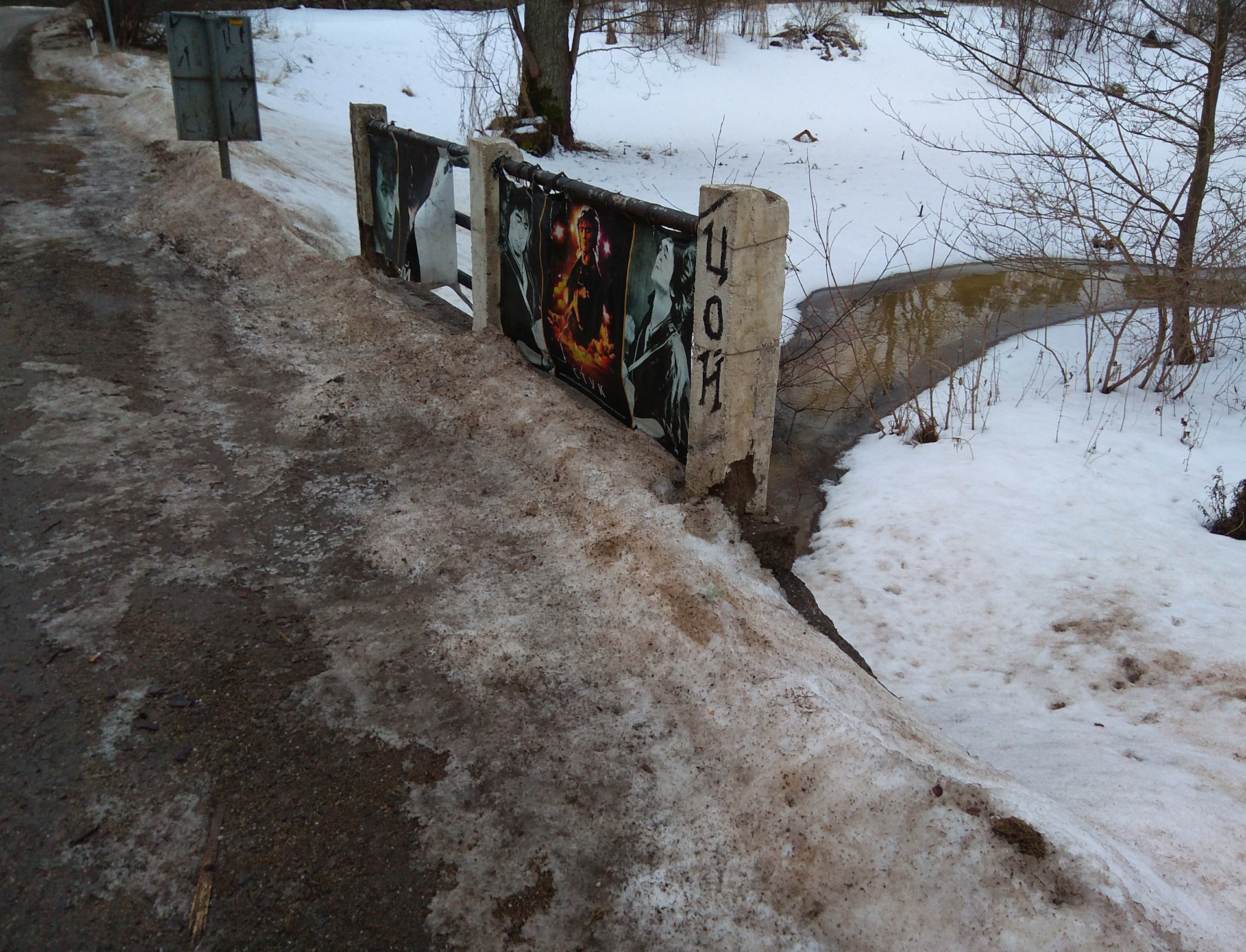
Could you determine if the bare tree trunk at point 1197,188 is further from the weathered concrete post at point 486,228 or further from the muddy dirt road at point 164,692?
the muddy dirt road at point 164,692

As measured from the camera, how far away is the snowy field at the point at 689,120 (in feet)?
43.4

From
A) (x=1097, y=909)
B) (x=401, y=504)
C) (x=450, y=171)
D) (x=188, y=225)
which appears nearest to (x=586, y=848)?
(x=1097, y=909)

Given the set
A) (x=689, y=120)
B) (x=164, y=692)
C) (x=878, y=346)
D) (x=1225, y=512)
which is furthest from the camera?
(x=689, y=120)

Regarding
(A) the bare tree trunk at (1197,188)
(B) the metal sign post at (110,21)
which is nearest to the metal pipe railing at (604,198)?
(A) the bare tree trunk at (1197,188)

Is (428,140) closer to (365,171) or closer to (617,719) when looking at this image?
(365,171)

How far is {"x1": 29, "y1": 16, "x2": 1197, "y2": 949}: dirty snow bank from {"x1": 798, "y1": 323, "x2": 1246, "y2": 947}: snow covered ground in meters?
0.60

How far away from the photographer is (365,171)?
26.6 ft

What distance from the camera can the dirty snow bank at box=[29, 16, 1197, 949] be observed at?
2.60 m

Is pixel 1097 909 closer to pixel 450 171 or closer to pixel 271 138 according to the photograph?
pixel 450 171

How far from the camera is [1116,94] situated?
328 inches

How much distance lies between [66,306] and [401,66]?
18.1 meters

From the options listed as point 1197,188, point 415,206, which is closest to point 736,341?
point 415,206

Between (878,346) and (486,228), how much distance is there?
211 inches

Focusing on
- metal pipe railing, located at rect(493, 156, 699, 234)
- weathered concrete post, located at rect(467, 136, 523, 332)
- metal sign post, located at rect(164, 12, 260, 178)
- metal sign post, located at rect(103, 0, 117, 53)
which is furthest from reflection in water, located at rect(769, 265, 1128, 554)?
metal sign post, located at rect(103, 0, 117, 53)
